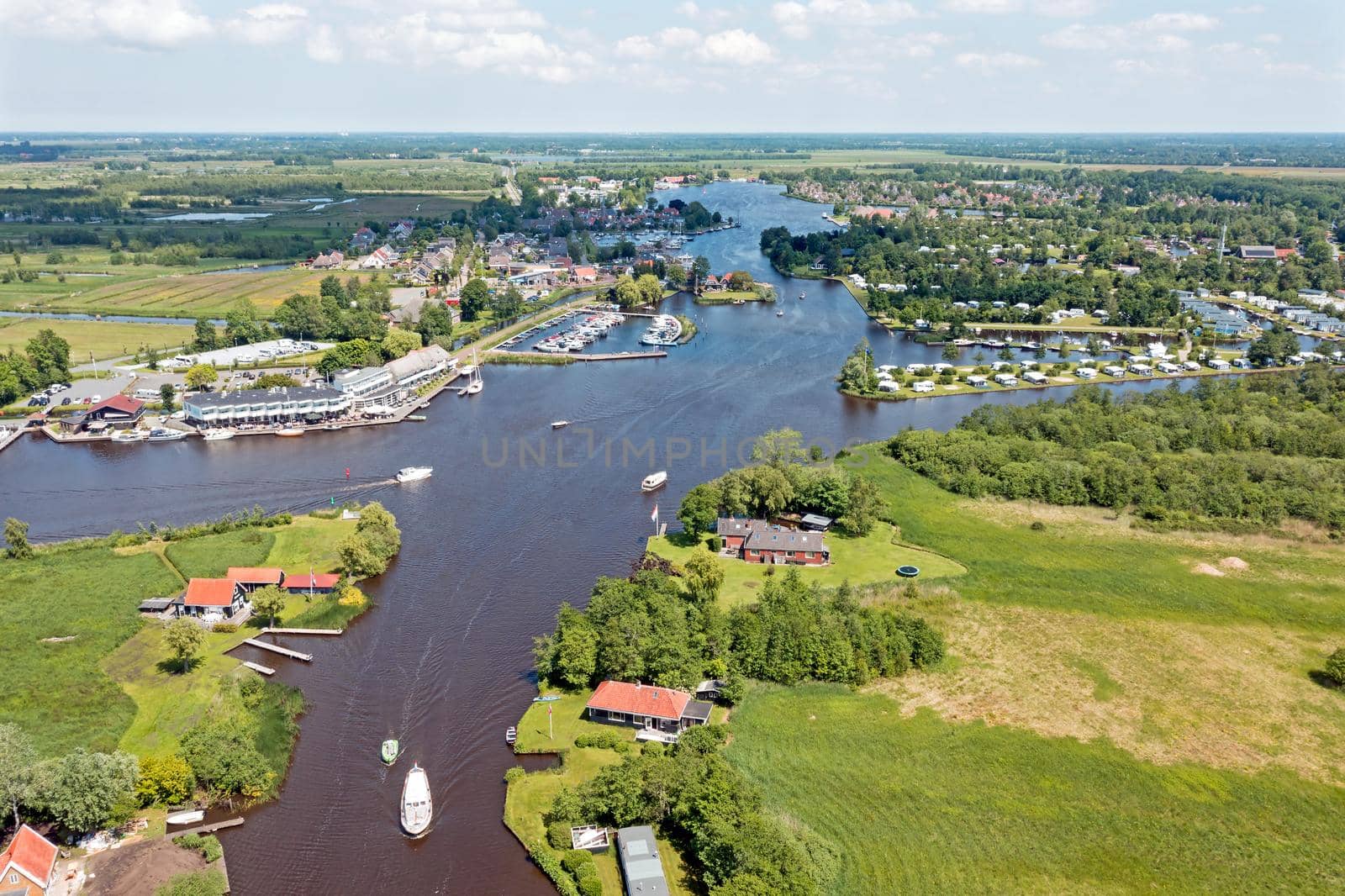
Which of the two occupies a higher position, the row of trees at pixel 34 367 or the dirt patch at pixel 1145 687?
the row of trees at pixel 34 367

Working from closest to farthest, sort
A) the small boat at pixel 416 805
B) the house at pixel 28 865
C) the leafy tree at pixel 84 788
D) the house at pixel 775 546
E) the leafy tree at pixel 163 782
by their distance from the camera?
the house at pixel 28 865
the leafy tree at pixel 84 788
the leafy tree at pixel 163 782
the small boat at pixel 416 805
the house at pixel 775 546

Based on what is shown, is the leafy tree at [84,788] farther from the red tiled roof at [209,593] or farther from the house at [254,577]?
the house at [254,577]

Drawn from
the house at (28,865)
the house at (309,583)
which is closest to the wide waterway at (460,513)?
the house at (309,583)

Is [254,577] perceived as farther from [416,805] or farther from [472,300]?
[472,300]

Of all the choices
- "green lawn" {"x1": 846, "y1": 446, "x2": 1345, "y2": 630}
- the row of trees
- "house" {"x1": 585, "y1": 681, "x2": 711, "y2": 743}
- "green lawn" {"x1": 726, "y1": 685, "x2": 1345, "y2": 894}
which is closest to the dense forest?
"green lawn" {"x1": 846, "y1": 446, "x2": 1345, "y2": 630}

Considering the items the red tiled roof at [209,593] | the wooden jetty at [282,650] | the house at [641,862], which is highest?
the red tiled roof at [209,593]

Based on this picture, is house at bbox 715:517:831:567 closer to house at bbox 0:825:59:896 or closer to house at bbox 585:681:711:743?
house at bbox 585:681:711:743

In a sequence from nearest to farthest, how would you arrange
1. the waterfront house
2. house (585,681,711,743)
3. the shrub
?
house (585,681,711,743)
the shrub
the waterfront house
